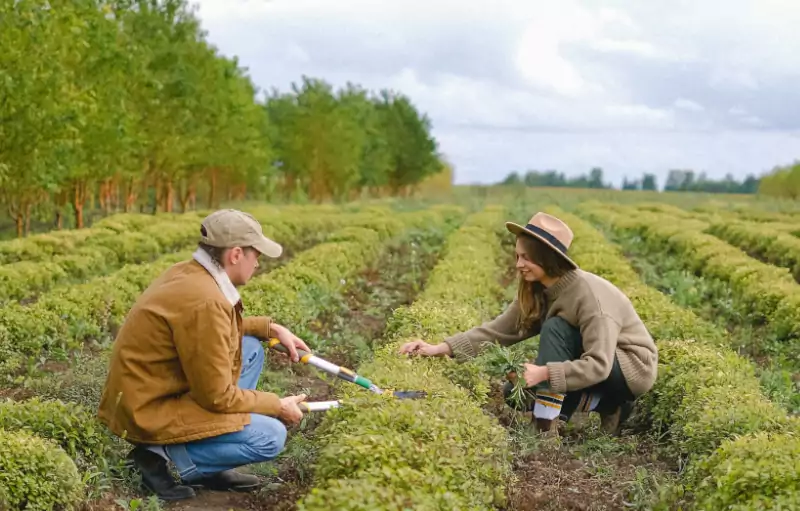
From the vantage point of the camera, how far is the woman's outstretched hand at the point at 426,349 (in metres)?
6.03

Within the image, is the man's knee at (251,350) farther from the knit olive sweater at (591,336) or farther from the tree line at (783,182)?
the tree line at (783,182)

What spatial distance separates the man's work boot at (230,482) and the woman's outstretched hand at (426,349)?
1481mm

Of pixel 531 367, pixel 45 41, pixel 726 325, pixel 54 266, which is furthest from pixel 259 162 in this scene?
pixel 531 367

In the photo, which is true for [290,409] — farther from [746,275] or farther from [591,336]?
[746,275]

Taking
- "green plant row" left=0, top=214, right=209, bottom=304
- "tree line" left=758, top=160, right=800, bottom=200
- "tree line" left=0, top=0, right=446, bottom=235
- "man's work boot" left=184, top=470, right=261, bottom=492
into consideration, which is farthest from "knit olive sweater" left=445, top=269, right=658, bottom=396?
"tree line" left=758, top=160, right=800, bottom=200

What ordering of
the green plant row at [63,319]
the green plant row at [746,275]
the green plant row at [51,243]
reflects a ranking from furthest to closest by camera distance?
1. the green plant row at [51,243]
2. the green plant row at [746,275]
3. the green plant row at [63,319]

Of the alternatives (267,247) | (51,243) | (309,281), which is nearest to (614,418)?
(267,247)

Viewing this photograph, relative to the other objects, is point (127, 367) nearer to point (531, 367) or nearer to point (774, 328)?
point (531, 367)

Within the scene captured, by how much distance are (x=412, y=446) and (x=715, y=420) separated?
2.13 meters

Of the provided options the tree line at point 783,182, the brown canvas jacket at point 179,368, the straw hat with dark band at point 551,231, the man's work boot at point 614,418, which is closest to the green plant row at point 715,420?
the man's work boot at point 614,418

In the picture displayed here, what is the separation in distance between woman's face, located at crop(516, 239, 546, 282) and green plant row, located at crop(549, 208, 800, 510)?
1.31 metres

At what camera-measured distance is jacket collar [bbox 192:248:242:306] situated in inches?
179

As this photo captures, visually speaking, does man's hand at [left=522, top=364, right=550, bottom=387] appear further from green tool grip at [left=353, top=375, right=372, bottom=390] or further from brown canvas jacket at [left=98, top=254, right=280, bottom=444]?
brown canvas jacket at [left=98, top=254, right=280, bottom=444]

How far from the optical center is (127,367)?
448 cm
